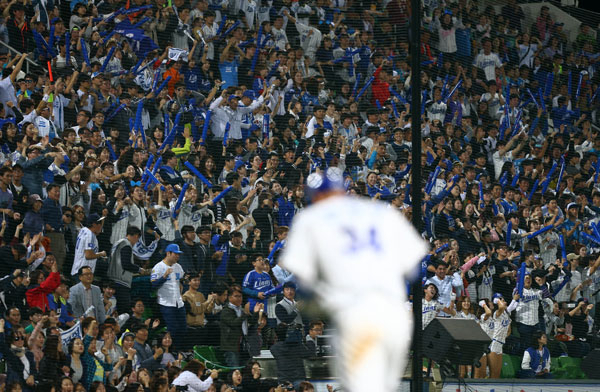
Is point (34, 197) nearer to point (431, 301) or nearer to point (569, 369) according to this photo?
point (431, 301)

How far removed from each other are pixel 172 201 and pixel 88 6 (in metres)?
2.29

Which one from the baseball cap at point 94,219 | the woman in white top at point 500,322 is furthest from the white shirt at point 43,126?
the woman in white top at point 500,322

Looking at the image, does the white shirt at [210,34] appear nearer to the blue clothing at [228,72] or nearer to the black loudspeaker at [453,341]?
the blue clothing at [228,72]

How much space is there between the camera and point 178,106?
9.23m

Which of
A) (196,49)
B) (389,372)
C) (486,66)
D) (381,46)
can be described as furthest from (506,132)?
(389,372)

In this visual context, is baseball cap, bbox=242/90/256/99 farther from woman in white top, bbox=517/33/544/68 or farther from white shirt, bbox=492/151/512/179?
woman in white top, bbox=517/33/544/68

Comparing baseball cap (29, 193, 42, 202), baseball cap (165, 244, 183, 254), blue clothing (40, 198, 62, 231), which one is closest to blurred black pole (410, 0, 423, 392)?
baseball cap (165, 244, 183, 254)

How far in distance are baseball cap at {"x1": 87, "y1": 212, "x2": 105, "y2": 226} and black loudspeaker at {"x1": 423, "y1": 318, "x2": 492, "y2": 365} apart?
9.37 feet

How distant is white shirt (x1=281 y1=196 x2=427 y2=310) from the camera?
4.03 m

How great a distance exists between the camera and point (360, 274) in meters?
4.03

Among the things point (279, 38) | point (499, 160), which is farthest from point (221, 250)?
point (499, 160)

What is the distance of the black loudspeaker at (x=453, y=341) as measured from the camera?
23.8 feet

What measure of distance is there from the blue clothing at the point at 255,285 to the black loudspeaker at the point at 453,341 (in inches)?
66.5

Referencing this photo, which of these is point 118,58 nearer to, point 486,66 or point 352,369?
point 486,66
